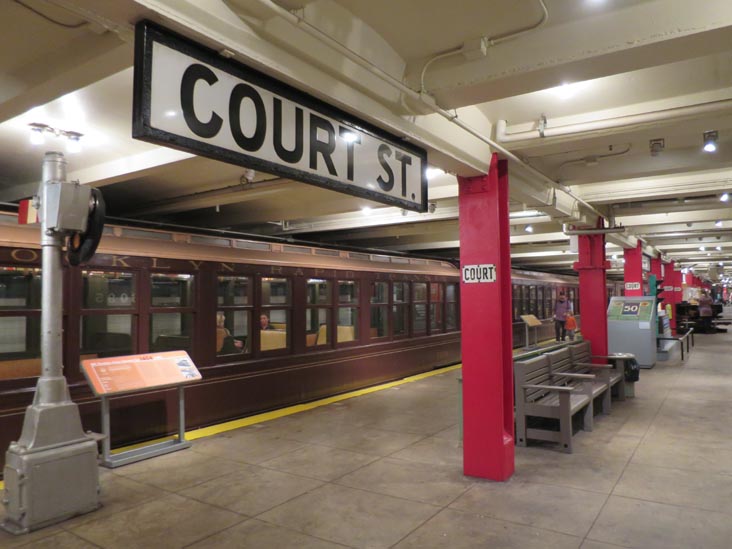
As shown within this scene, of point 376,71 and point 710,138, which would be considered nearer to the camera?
point 376,71

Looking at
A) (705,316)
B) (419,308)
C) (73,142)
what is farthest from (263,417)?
(705,316)

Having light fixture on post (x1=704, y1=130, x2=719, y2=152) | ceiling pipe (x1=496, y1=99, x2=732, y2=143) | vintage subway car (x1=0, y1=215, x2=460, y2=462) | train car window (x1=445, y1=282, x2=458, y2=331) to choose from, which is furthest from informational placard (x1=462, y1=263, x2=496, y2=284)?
train car window (x1=445, y1=282, x2=458, y2=331)

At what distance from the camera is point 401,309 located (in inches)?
420

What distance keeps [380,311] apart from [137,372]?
5530 millimetres

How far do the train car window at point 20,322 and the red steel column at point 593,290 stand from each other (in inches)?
329

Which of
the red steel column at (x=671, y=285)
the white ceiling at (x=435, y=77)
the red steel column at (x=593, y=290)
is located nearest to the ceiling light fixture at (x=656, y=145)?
the white ceiling at (x=435, y=77)

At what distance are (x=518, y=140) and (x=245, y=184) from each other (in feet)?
10.1

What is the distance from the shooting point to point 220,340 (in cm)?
697

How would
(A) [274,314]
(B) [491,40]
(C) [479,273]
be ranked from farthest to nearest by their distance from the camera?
1. (A) [274,314]
2. (C) [479,273]
3. (B) [491,40]

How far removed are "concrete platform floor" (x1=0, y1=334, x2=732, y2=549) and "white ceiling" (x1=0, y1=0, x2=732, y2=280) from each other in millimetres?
2813

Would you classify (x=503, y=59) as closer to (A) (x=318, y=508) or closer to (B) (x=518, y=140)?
(B) (x=518, y=140)

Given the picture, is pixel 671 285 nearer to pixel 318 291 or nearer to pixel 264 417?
pixel 318 291

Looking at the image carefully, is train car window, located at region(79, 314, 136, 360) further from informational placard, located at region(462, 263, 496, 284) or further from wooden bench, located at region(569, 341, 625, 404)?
wooden bench, located at region(569, 341, 625, 404)

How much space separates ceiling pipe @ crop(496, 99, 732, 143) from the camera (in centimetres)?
370
